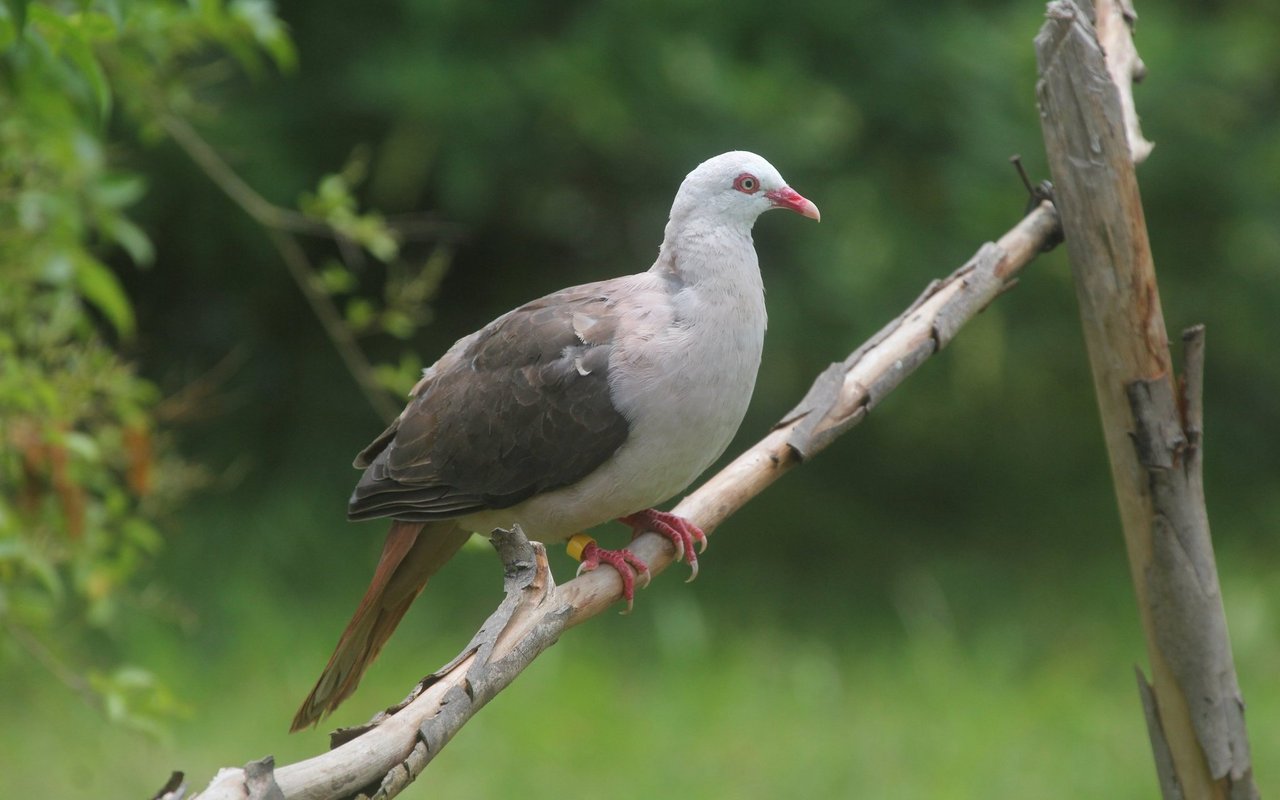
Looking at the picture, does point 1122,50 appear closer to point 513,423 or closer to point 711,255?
point 711,255

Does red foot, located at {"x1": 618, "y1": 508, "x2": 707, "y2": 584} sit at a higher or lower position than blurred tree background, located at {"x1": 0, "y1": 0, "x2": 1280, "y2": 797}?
lower

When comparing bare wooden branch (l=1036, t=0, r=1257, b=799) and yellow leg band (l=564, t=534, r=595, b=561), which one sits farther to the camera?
yellow leg band (l=564, t=534, r=595, b=561)

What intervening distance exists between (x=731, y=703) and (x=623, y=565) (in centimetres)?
221

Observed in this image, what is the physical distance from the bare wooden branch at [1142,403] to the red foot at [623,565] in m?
0.88

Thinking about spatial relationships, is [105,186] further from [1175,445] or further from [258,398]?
[258,398]

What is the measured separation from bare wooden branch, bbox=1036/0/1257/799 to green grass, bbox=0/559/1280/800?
1.83 metres

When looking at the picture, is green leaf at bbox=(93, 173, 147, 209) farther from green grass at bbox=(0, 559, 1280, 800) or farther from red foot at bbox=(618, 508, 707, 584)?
green grass at bbox=(0, 559, 1280, 800)

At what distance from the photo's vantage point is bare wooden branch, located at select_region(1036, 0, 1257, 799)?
244 cm

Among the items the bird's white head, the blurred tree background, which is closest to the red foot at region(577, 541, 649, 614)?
the bird's white head

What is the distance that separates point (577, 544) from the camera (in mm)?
2873

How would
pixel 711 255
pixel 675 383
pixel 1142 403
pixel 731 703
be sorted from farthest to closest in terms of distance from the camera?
pixel 731 703 < pixel 711 255 < pixel 675 383 < pixel 1142 403

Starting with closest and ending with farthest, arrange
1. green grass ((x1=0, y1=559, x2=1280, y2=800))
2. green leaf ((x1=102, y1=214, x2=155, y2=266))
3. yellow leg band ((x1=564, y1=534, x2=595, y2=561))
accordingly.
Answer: yellow leg band ((x1=564, y1=534, x2=595, y2=561)), green leaf ((x1=102, y1=214, x2=155, y2=266)), green grass ((x1=0, y1=559, x2=1280, y2=800))

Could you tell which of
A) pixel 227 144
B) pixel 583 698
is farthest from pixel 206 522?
pixel 583 698

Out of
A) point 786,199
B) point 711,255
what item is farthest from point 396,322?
point 786,199
